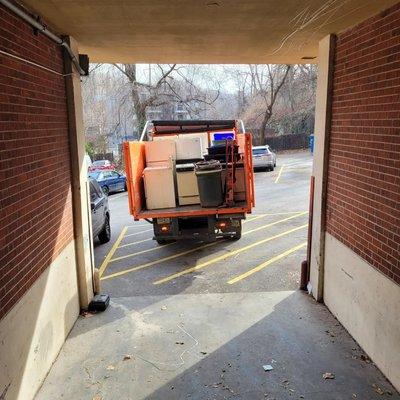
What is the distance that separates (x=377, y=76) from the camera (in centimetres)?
460

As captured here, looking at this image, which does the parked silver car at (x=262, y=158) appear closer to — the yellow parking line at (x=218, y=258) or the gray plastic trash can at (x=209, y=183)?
the yellow parking line at (x=218, y=258)

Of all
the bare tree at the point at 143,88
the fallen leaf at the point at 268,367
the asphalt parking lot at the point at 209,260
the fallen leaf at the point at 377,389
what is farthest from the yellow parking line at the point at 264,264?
the bare tree at the point at 143,88

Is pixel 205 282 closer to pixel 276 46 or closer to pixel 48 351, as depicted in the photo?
pixel 48 351

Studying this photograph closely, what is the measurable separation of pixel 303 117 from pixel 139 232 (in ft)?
109

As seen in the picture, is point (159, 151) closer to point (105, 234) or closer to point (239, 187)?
point (239, 187)

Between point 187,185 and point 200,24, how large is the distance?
3964 mm

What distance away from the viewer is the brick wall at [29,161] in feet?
12.4

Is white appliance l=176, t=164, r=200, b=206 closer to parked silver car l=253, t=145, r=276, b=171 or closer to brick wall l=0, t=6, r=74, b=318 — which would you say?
brick wall l=0, t=6, r=74, b=318

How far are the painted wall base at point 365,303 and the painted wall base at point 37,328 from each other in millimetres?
3557

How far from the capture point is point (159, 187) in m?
8.57

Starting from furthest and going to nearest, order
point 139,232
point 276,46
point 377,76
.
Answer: point 139,232 < point 276,46 < point 377,76

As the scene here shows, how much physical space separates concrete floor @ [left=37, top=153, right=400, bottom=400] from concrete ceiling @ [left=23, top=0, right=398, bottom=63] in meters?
3.85

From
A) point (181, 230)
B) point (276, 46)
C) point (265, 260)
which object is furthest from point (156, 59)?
point (265, 260)

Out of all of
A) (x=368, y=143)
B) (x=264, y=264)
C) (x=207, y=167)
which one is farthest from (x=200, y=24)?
(x=264, y=264)
